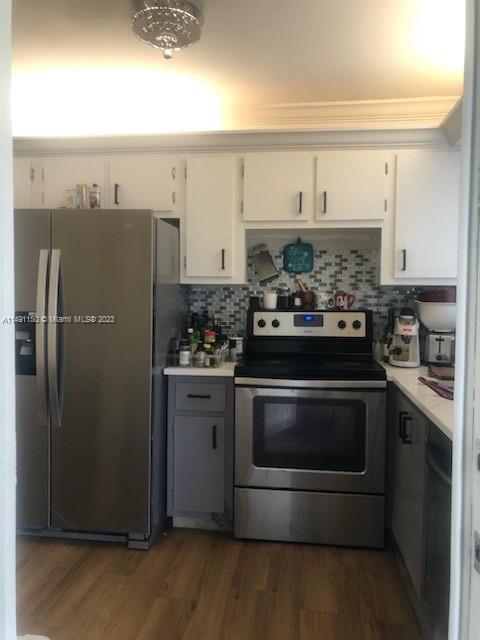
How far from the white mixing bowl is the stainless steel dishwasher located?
3.47 ft

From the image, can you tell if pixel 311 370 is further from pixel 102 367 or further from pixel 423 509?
pixel 102 367

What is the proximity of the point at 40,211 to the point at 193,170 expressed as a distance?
89 cm

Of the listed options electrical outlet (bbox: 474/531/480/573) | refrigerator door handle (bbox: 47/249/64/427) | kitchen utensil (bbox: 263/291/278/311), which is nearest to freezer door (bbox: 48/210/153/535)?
refrigerator door handle (bbox: 47/249/64/427)

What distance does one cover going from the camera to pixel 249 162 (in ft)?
8.64

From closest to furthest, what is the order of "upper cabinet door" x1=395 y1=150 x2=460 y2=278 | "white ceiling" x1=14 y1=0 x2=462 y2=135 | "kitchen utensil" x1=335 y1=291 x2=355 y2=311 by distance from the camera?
"white ceiling" x1=14 y1=0 x2=462 y2=135 < "upper cabinet door" x1=395 y1=150 x2=460 y2=278 < "kitchen utensil" x1=335 y1=291 x2=355 y2=311

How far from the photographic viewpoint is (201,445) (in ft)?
8.03

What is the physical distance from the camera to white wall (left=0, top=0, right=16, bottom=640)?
2.17 ft

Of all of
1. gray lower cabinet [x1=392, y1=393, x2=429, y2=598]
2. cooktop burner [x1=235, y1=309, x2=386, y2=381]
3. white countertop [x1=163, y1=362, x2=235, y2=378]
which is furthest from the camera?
cooktop burner [x1=235, y1=309, x2=386, y2=381]

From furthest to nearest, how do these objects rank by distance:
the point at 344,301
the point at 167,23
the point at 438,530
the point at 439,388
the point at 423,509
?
the point at 344,301 < the point at 439,388 < the point at 167,23 < the point at 423,509 < the point at 438,530

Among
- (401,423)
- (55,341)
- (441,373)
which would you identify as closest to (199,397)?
(55,341)

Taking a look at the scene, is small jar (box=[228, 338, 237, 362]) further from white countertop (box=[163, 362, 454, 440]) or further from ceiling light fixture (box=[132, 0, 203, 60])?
ceiling light fixture (box=[132, 0, 203, 60])

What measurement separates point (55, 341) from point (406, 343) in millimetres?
1831

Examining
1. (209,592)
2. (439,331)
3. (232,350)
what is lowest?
(209,592)

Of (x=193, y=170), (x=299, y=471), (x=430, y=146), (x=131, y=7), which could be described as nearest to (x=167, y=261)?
(x=193, y=170)
